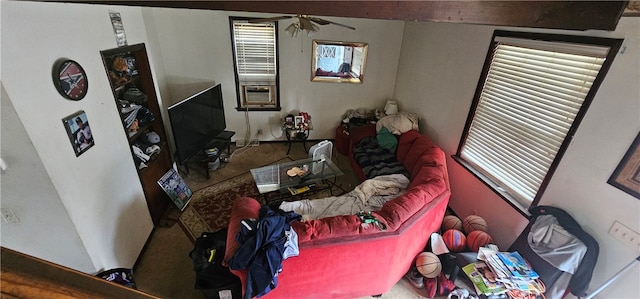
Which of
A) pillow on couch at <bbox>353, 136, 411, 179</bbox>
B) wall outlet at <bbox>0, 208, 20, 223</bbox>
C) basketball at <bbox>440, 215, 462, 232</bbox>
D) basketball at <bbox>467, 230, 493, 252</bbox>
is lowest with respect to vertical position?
basketball at <bbox>440, 215, 462, 232</bbox>

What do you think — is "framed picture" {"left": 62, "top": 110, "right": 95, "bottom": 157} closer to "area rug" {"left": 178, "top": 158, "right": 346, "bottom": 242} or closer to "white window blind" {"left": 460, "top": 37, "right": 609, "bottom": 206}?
"area rug" {"left": 178, "top": 158, "right": 346, "bottom": 242}

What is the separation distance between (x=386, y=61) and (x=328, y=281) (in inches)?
144

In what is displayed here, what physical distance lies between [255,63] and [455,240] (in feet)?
11.7

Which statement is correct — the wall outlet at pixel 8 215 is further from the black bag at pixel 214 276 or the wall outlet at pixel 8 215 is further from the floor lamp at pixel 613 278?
the floor lamp at pixel 613 278

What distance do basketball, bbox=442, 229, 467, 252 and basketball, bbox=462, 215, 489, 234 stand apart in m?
0.17

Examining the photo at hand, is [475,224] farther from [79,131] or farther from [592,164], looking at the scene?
[79,131]

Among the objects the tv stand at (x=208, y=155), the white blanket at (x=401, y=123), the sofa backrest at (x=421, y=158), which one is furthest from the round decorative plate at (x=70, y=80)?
the white blanket at (x=401, y=123)

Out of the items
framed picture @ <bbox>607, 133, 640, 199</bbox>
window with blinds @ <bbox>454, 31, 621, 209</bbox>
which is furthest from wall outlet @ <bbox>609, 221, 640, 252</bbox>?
window with blinds @ <bbox>454, 31, 621, 209</bbox>

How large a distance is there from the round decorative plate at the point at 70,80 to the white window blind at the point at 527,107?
3454mm

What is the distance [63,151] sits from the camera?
1.56 metres

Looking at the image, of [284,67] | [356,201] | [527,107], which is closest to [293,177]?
[356,201]

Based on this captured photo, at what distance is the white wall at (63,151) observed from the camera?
1.33 meters

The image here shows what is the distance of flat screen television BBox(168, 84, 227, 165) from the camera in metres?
2.92

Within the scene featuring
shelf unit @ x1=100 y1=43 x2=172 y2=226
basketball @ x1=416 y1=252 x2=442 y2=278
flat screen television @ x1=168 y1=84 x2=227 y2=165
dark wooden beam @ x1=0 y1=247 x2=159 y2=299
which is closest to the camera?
dark wooden beam @ x1=0 y1=247 x2=159 y2=299
